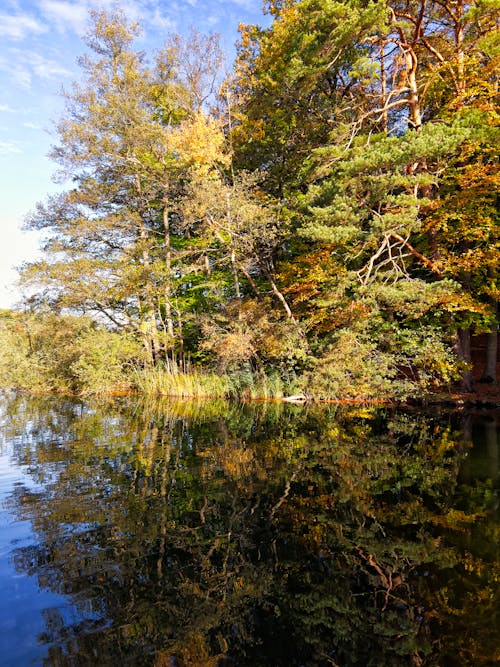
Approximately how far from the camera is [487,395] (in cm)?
1325

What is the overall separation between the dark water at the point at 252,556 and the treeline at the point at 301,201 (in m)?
6.35

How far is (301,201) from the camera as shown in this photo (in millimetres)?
12422

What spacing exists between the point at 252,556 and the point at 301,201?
10.7m

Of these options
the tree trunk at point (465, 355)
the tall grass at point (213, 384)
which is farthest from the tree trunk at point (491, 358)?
the tall grass at point (213, 384)

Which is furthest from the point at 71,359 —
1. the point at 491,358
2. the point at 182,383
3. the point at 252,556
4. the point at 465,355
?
the point at 252,556

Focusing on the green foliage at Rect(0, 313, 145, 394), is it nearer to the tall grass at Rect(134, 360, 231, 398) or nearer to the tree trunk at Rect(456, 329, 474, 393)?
the tall grass at Rect(134, 360, 231, 398)

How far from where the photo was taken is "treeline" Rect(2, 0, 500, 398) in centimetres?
1149

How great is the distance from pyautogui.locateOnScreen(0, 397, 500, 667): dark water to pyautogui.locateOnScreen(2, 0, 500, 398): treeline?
6351 millimetres

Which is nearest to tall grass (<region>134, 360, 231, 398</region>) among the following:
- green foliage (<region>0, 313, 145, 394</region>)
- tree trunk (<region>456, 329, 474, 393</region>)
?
green foliage (<region>0, 313, 145, 394</region>)

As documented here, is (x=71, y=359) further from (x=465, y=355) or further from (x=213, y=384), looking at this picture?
(x=465, y=355)

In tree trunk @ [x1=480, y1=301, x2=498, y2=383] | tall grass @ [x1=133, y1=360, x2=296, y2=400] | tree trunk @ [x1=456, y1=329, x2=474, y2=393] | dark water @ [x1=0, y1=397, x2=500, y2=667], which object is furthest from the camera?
tall grass @ [x1=133, y1=360, x2=296, y2=400]

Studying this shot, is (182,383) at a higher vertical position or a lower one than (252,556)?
higher

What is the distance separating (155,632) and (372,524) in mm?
2378

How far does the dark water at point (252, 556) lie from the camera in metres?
2.62
